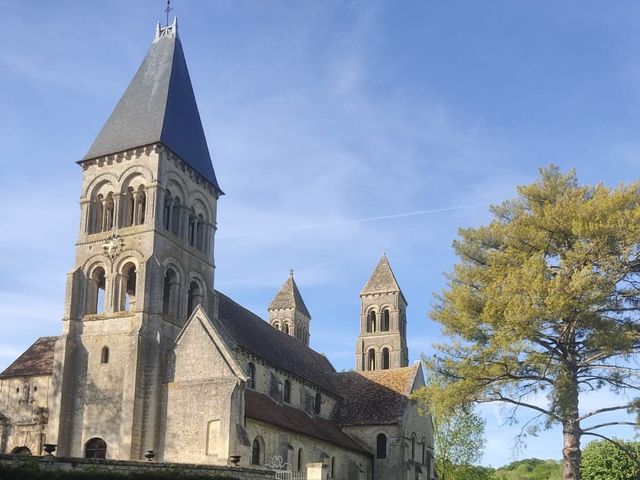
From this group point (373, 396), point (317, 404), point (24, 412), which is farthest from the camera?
point (373, 396)

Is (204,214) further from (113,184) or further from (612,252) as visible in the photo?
(612,252)

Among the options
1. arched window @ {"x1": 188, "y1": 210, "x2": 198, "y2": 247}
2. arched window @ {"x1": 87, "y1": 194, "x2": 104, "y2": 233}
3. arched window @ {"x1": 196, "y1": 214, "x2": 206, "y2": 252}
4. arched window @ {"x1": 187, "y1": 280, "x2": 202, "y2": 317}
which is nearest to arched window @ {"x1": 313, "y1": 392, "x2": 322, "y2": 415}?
arched window @ {"x1": 187, "y1": 280, "x2": 202, "y2": 317}

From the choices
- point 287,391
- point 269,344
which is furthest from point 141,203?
point 287,391

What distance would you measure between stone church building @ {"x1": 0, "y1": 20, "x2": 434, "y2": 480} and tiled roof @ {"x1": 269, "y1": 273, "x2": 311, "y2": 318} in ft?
66.5

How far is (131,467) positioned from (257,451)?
34.6 feet

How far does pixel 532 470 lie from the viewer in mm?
107062

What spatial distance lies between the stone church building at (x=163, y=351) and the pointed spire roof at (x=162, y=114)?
0.08 meters

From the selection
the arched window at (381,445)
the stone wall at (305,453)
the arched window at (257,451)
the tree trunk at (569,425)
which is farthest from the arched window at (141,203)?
the tree trunk at (569,425)

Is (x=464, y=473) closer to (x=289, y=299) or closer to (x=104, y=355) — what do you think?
(x=289, y=299)

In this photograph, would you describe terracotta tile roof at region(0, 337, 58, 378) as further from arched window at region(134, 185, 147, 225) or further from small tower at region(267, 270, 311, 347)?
small tower at region(267, 270, 311, 347)

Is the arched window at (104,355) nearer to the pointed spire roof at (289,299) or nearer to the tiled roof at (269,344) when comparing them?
the tiled roof at (269,344)

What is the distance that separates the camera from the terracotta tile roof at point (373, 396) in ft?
148

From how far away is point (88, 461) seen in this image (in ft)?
75.0

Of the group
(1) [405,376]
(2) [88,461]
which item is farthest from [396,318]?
(2) [88,461]
